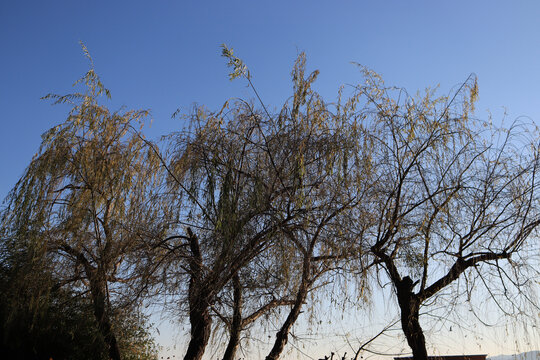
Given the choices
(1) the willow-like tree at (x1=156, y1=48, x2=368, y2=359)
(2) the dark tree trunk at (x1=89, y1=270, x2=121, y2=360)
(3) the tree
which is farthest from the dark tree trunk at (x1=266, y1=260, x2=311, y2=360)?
(2) the dark tree trunk at (x1=89, y1=270, x2=121, y2=360)

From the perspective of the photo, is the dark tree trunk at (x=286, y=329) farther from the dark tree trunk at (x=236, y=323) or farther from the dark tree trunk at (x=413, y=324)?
the dark tree trunk at (x=413, y=324)

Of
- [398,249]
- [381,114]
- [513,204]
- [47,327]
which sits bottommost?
[47,327]

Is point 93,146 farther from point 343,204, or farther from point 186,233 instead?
point 343,204

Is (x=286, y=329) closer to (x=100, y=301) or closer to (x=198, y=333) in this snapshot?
(x=198, y=333)

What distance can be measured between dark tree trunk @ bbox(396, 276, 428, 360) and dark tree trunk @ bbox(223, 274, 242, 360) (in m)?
1.57

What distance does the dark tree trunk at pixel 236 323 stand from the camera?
5.05 meters

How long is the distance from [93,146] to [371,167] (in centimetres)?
292

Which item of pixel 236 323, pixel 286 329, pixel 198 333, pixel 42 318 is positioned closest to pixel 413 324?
pixel 286 329

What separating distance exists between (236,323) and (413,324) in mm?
1743

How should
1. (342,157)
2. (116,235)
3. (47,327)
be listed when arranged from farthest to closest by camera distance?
1. (47,327)
2. (116,235)
3. (342,157)

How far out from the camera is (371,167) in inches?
173

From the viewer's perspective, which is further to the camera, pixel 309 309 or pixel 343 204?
pixel 309 309

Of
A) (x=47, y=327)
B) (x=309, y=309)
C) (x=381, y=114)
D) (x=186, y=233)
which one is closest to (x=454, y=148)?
(x=381, y=114)

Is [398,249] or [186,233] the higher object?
[186,233]
